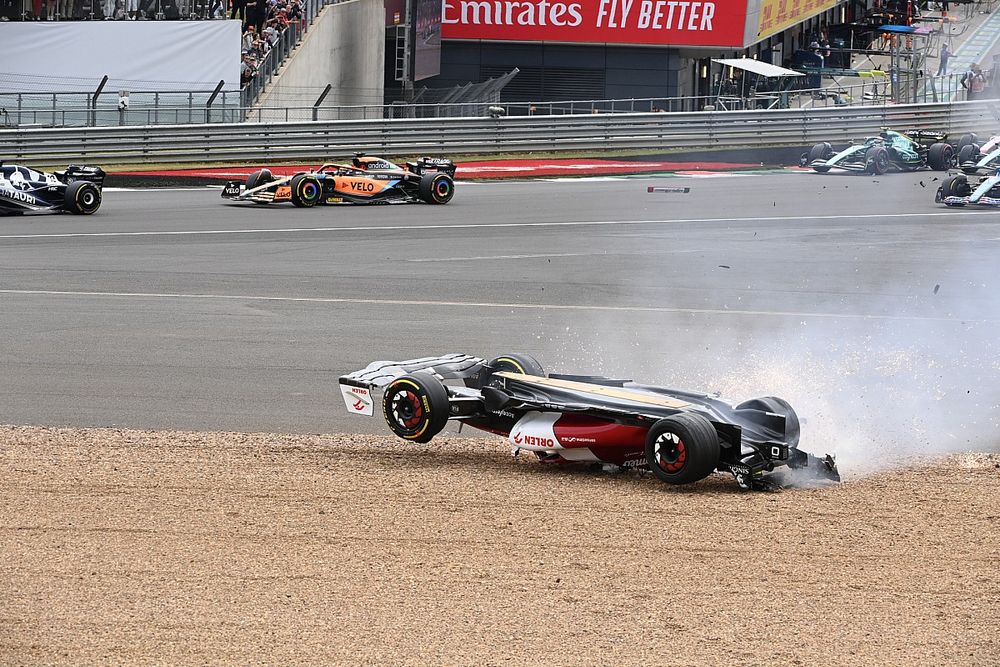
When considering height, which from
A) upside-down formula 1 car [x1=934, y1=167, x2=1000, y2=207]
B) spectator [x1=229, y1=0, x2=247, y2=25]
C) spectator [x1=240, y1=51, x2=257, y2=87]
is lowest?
upside-down formula 1 car [x1=934, y1=167, x2=1000, y2=207]

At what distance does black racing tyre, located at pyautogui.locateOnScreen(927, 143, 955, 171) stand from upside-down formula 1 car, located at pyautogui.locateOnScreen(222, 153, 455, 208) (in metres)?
11.9

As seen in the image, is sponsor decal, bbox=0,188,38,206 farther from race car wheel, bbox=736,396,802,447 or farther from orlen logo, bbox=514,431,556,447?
race car wheel, bbox=736,396,802,447

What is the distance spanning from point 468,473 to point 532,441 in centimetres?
44

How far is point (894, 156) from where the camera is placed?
30062 mm

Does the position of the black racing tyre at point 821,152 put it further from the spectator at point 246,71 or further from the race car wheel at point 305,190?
the spectator at point 246,71

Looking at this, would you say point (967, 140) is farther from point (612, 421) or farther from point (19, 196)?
point (612, 421)

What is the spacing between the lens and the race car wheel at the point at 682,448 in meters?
7.65

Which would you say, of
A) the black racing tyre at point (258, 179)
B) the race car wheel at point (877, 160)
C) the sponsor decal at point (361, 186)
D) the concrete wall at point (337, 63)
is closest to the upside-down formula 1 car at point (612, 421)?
the sponsor decal at point (361, 186)

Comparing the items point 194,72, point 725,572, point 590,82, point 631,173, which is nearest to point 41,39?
point 194,72

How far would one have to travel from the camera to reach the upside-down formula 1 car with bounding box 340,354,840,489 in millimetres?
7805

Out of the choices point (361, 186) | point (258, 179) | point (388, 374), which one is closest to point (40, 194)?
point (258, 179)

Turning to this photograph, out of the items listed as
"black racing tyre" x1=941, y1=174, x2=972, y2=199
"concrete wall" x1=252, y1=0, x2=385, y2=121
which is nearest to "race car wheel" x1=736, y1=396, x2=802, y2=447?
"black racing tyre" x1=941, y1=174, x2=972, y2=199

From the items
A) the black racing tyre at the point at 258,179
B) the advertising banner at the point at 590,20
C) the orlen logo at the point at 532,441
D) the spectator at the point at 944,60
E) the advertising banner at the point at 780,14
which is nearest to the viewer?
the orlen logo at the point at 532,441

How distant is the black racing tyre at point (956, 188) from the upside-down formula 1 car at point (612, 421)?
1746cm
